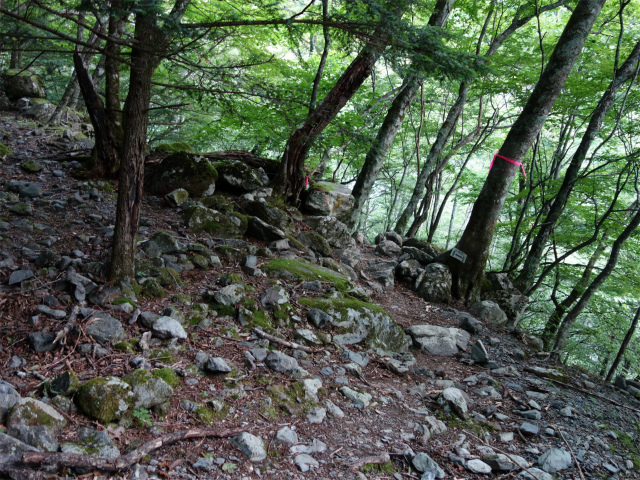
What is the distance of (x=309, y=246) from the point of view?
7.30 meters

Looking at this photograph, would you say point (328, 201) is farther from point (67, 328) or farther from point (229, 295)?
point (67, 328)

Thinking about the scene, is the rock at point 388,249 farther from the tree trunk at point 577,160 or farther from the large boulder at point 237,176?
the large boulder at point 237,176

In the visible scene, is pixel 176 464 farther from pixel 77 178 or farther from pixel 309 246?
pixel 77 178

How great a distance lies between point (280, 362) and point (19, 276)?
2.67 metres

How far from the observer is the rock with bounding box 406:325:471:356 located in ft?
18.2

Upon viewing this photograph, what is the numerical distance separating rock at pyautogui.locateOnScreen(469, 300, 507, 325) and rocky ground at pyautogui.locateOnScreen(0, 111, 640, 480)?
781mm

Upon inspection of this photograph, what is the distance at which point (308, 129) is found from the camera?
7.80m

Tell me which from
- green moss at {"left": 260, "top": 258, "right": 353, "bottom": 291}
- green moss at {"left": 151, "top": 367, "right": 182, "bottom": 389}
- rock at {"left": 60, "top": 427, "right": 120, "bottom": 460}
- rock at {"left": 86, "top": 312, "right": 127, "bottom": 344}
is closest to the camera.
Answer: rock at {"left": 60, "top": 427, "right": 120, "bottom": 460}

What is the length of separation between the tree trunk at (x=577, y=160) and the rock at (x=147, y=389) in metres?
7.73

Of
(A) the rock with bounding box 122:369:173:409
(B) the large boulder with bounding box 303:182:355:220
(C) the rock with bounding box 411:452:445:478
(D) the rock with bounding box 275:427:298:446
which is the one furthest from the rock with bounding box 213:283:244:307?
(B) the large boulder with bounding box 303:182:355:220

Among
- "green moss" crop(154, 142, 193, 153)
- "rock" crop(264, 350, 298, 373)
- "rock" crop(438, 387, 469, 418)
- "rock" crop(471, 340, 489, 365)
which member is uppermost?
"green moss" crop(154, 142, 193, 153)

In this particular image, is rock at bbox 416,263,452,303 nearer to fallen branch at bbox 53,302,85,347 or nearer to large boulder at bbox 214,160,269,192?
large boulder at bbox 214,160,269,192

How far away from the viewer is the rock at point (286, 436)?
2846 millimetres

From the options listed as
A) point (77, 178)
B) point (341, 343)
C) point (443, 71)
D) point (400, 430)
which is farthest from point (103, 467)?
point (77, 178)
